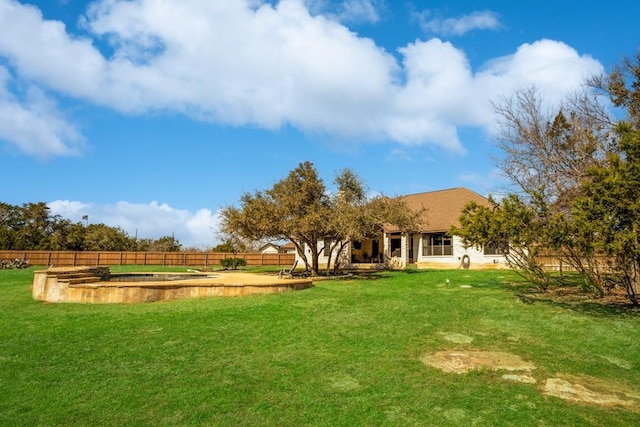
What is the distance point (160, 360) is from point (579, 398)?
255 inches

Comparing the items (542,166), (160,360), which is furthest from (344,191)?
(160,360)

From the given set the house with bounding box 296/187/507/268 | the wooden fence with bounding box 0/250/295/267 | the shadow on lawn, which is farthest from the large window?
the wooden fence with bounding box 0/250/295/267

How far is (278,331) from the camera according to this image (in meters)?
9.47

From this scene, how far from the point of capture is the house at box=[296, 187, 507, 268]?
29230mm

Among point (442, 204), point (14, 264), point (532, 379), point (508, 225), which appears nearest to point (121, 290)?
point (532, 379)

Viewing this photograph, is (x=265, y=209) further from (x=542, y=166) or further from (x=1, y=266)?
(x=1, y=266)

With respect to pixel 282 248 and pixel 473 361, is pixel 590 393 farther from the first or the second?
pixel 282 248

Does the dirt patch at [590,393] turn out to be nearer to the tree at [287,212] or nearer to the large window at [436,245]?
the tree at [287,212]

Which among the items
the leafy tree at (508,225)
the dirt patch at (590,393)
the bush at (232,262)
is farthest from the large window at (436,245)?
the dirt patch at (590,393)

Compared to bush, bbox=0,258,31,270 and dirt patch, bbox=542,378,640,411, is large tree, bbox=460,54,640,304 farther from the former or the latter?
bush, bbox=0,258,31,270

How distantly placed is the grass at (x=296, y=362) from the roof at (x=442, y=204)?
1832cm

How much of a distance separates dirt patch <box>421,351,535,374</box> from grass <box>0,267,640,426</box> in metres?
0.23

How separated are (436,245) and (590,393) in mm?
25508

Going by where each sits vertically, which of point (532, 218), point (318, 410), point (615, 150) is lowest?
point (318, 410)
